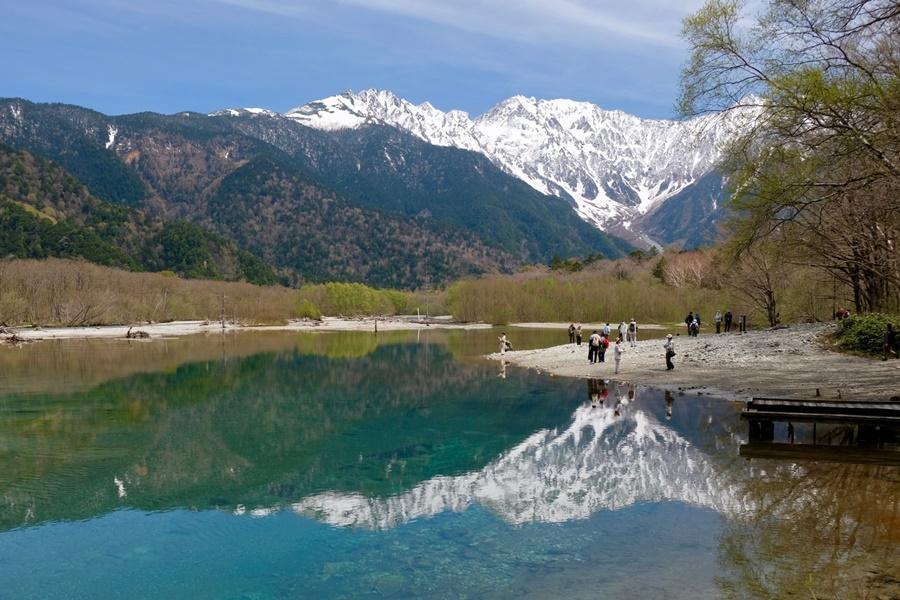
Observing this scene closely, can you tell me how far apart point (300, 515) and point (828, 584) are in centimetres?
1009

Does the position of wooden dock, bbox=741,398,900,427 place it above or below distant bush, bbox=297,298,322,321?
below

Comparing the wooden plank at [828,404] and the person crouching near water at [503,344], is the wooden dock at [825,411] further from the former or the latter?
the person crouching near water at [503,344]

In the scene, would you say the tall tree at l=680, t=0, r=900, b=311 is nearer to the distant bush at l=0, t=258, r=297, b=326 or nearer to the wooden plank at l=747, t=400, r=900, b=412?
the wooden plank at l=747, t=400, r=900, b=412

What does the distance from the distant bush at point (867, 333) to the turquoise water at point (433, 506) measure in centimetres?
1158

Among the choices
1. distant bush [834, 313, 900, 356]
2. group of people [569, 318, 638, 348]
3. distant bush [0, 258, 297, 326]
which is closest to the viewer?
distant bush [834, 313, 900, 356]

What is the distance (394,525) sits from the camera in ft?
45.5

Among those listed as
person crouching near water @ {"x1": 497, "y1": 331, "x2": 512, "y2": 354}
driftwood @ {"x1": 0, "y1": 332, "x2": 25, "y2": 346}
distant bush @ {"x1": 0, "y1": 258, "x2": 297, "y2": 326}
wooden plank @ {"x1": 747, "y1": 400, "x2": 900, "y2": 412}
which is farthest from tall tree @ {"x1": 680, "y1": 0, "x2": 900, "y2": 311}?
distant bush @ {"x1": 0, "y1": 258, "x2": 297, "y2": 326}

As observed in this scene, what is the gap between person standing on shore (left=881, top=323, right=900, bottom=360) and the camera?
101ft

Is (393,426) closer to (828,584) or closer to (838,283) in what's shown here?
(828,584)

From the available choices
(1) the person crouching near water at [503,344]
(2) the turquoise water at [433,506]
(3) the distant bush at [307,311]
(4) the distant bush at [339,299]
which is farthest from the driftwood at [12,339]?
(4) the distant bush at [339,299]

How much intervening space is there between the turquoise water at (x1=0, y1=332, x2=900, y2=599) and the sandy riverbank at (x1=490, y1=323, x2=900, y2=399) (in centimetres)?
314

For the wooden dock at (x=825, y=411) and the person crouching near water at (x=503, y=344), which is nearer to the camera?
the wooden dock at (x=825, y=411)

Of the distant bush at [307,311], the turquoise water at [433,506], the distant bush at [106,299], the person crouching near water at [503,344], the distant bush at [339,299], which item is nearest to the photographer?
the turquoise water at [433,506]

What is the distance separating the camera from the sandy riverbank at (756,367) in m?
26.5
